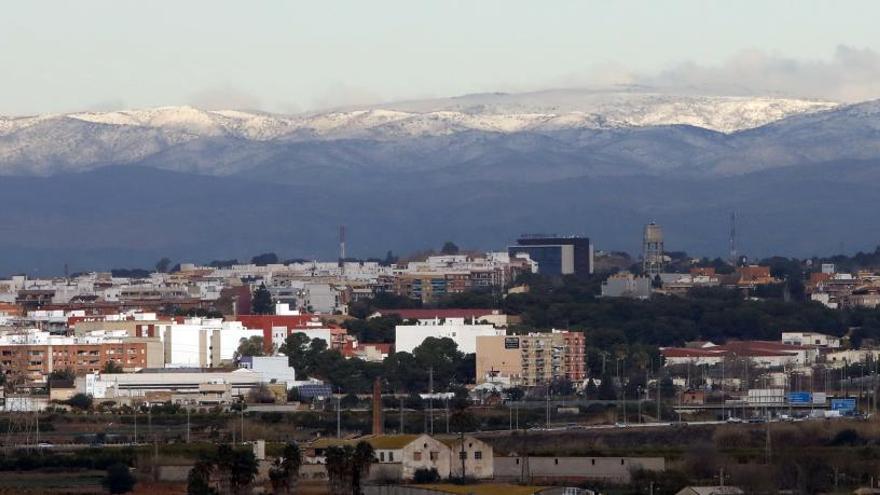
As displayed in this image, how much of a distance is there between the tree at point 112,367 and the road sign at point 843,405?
77.0ft

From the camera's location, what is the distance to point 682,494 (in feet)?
175

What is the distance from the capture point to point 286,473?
5469cm

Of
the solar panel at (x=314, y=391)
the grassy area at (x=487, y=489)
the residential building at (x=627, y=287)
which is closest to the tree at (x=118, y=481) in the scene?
the grassy area at (x=487, y=489)

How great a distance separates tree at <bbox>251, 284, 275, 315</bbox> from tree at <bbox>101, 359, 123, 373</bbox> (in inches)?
1268

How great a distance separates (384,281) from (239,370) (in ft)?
195

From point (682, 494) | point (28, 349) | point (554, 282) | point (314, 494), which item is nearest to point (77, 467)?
point (314, 494)

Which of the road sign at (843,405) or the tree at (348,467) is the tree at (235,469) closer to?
the tree at (348,467)

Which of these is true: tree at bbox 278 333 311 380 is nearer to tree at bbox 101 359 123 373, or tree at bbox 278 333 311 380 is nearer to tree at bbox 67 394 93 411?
tree at bbox 101 359 123 373

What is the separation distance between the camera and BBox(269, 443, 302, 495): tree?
54469 mm

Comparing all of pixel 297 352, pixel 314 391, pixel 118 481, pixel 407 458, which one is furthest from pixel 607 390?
pixel 118 481

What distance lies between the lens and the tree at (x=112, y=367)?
96.9 metres

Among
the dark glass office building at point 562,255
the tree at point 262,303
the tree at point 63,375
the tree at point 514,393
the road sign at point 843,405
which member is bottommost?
the road sign at point 843,405

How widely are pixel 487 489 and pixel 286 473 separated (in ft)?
11.3

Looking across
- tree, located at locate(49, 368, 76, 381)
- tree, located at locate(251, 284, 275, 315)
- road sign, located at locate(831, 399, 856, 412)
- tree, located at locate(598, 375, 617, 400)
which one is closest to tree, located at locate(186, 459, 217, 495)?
road sign, located at locate(831, 399, 856, 412)
